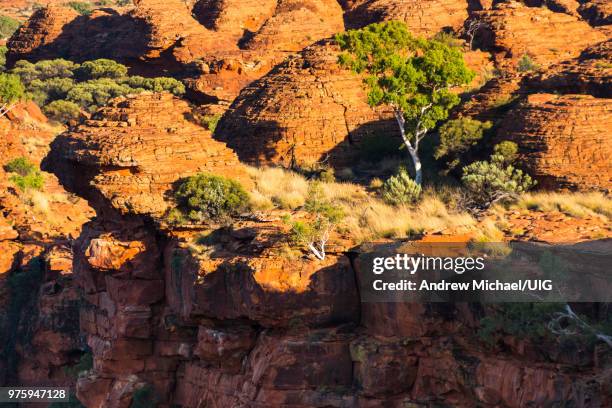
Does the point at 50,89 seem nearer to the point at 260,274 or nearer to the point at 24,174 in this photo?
the point at 24,174

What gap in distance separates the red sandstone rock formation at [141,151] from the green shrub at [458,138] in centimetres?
481

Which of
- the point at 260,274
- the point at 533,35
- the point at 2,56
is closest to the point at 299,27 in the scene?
the point at 533,35

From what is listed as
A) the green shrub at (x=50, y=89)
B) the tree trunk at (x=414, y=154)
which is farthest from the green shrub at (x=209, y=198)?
the green shrub at (x=50, y=89)

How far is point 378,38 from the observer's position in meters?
25.3

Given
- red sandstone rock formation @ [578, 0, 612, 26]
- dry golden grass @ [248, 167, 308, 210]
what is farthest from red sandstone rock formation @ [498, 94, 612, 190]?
red sandstone rock formation @ [578, 0, 612, 26]

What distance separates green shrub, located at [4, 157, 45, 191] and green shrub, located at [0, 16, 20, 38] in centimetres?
5777

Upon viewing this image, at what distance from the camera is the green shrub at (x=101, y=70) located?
61428mm

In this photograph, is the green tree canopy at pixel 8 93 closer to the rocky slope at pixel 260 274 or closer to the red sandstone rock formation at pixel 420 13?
the rocky slope at pixel 260 274

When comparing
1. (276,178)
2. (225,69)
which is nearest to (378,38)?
(276,178)

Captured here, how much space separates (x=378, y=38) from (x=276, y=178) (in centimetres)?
453

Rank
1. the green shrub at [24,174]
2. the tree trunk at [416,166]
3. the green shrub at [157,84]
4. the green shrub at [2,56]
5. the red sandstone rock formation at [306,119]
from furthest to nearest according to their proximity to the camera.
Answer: the green shrub at [2,56] → the green shrub at [157,84] → the green shrub at [24,174] → the red sandstone rock formation at [306,119] → the tree trunk at [416,166]

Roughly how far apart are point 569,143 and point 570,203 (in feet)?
9.49

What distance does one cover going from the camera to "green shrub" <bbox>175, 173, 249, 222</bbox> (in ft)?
65.5

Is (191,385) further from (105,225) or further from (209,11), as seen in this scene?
(209,11)
